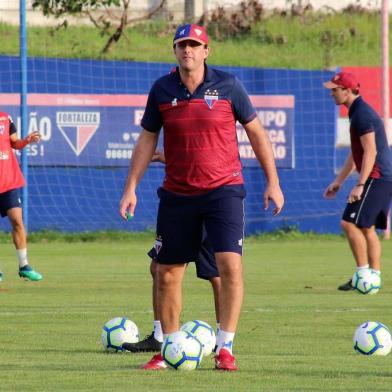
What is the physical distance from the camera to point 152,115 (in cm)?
903

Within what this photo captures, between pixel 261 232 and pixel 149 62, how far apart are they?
3499 millimetres

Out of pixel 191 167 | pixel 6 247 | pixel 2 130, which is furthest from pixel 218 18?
pixel 191 167

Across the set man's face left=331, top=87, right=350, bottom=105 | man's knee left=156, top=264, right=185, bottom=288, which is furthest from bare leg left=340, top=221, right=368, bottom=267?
man's knee left=156, top=264, right=185, bottom=288

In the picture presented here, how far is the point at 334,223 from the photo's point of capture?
23938 mm

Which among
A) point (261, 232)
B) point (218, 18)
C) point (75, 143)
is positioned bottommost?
point (261, 232)

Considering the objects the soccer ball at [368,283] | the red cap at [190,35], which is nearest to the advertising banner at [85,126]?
the soccer ball at [368,283]

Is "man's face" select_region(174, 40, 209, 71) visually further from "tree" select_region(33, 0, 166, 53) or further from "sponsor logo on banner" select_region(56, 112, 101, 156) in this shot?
"tree" select_region(33, 0, 166, 53)

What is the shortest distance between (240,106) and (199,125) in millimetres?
318

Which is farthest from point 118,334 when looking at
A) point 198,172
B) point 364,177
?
point 364,177

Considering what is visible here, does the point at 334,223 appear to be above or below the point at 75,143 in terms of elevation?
below

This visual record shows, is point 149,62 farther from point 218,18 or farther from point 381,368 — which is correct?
point 381,368

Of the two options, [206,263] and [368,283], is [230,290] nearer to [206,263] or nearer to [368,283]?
[206,263]

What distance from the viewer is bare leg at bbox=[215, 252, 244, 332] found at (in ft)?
28.8

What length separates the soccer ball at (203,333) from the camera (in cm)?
913
